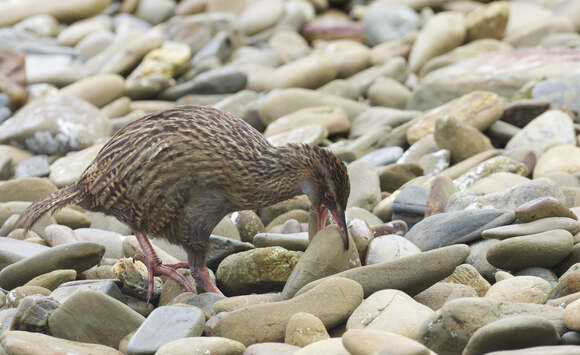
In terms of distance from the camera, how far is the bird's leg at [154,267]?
538cm

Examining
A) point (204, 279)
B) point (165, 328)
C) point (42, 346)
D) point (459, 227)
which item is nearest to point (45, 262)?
point (204, 279)

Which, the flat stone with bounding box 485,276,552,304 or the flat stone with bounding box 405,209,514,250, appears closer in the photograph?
the flat stone with bounding box 485,276,552,304

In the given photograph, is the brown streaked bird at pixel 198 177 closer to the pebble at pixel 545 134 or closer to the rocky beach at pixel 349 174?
the rocky beach at pixel 349 174

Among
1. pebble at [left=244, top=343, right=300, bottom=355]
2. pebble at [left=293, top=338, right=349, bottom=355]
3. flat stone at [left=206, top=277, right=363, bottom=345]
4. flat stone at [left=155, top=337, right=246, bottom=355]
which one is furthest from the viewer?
flat stone at [left=206, top=277, right=363, bottom=345]

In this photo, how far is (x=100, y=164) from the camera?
547 cm

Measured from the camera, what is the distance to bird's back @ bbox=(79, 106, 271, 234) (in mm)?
5152

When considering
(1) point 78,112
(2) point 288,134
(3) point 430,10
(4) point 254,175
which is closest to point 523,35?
(3) point 430,10

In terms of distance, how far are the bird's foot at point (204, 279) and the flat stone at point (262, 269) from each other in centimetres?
14

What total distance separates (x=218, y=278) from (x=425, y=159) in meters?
2.99

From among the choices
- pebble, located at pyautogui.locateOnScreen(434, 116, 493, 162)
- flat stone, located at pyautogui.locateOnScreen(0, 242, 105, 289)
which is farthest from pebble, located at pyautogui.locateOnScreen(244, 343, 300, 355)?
pebble, located at pyautogui.locateOnScreen(434, 116, 493, 162)

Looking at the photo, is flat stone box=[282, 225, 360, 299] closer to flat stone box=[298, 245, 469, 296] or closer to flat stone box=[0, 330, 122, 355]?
flat stone box=[298, 245, 469, 296]

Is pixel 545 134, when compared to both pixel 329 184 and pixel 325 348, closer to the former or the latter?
pixel 329 184

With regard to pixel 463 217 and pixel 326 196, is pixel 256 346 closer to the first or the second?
pixel 326 196

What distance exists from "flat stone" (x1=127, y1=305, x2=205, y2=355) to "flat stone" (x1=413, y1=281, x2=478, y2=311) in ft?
4.25
